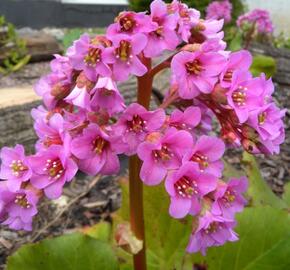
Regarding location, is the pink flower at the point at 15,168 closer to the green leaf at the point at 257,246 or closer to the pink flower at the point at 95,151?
the pink flower at the point at 95,151

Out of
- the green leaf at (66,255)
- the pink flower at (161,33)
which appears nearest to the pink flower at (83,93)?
the pink flower at (161,33)

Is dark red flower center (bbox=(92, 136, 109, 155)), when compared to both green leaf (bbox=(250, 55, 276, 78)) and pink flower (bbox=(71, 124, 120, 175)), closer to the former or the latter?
pink flower (bbox=(71, 124, 120, 175))

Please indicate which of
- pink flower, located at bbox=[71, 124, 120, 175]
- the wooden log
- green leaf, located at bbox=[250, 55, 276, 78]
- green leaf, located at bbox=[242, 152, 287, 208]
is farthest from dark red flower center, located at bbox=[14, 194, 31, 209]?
the wooden log

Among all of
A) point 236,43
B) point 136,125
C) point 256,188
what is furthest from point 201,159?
point 236,43

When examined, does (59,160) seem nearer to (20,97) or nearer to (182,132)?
(182,132)

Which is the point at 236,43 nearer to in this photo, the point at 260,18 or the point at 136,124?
the point at 260,18

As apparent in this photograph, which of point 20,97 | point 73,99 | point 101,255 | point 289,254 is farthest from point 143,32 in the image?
point 20,97
